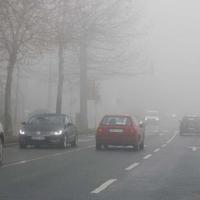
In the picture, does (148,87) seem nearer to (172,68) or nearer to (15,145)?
(172,68)

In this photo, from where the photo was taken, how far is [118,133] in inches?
1141

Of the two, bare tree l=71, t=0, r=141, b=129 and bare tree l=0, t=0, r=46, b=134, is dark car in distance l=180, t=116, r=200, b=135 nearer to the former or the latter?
bare tree l=71, t=0, r=141, b=129

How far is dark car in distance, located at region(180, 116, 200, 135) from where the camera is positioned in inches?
2099

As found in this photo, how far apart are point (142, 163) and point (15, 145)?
36.9 feet


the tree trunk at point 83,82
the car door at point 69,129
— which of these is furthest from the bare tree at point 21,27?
the tree trunk at point 83,82

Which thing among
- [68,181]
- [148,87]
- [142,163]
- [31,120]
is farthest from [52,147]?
[148,87]

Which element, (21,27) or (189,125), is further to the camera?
(189,125)

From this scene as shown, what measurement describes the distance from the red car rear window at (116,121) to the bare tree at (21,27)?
607 cm

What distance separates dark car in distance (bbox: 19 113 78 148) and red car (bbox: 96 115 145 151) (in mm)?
1510

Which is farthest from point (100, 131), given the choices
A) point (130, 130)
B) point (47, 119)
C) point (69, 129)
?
point (47, 119)

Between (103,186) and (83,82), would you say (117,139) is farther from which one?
(83,82)

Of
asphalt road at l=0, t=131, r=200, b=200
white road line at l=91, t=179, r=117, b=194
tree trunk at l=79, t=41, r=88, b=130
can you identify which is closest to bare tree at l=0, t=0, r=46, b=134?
asphalt road at l=0, t=131, r=200, b=200

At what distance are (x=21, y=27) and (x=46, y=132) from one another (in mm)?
7084

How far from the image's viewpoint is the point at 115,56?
165ft
